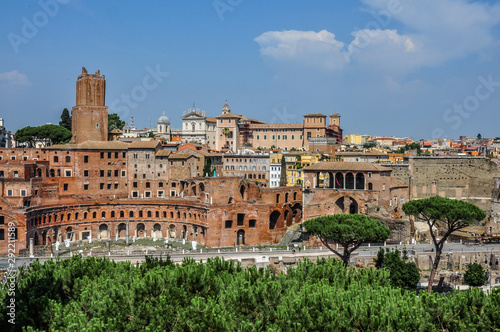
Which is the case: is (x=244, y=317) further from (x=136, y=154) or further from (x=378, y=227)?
(x=136, y=154)

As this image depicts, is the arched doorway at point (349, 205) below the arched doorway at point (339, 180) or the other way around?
below

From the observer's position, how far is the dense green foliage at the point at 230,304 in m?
22.5

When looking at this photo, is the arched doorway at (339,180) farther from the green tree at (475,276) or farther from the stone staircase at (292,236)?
the green tree at (475,276)

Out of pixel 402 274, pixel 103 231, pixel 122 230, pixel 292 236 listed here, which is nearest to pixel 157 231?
pixel 122 230

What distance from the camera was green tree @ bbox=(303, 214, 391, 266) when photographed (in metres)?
42.4

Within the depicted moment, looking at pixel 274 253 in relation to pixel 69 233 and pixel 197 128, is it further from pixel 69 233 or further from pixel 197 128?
pixel 197 128

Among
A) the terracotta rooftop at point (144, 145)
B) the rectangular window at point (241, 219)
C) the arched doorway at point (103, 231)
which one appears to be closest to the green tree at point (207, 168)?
the terracotta rooftop at point (144, 145)

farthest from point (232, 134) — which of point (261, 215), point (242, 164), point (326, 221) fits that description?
point (326, 221)

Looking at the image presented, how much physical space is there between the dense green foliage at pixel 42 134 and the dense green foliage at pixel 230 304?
60.8 meters

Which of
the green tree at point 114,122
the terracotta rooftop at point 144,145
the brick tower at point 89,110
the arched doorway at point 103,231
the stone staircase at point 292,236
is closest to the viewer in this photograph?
the stone staircase at point 292,236

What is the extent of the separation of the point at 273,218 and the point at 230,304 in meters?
44.9

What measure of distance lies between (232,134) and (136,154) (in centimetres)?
3262

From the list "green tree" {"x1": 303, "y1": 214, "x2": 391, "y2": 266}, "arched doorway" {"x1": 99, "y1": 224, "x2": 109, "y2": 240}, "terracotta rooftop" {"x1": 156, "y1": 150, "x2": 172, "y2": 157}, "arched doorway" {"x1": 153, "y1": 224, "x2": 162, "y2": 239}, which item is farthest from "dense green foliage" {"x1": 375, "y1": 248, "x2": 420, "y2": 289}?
"terracotta rooftop" {"x1": 156, "y1": 150, "x2": 172, "y2": 157}

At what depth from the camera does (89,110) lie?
80.1 metres
